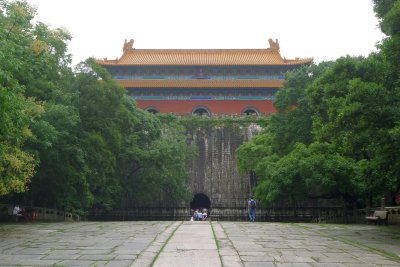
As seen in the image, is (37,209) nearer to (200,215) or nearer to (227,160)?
(200,215)

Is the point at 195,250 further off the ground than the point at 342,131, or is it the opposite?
the point at 342,131

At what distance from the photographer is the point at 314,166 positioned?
1625 cm

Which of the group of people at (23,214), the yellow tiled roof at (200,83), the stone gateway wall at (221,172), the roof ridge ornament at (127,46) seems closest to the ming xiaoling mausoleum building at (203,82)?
the yellow tiled roof at (200,83)

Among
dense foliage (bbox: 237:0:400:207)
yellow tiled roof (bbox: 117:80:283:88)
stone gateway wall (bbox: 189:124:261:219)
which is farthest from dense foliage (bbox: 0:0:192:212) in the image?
yellow tiled roof (bbox: 117:80:283:88)

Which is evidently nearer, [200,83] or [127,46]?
[200,83]

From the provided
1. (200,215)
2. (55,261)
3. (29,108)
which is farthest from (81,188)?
(55,261)

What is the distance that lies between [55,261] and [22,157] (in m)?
5.66

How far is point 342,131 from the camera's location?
10.7 metres

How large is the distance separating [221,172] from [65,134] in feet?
49.0

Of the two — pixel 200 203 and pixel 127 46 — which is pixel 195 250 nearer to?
pixel 200 203

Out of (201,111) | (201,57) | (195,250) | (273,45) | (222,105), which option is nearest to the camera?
(195,250)

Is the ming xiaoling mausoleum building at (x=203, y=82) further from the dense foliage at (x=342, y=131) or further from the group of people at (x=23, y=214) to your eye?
the group of people at (x=23, y=214)

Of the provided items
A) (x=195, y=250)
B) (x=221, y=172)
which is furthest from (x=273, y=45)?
(x=195, y=250)

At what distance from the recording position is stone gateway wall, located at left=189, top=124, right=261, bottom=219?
993 inches
